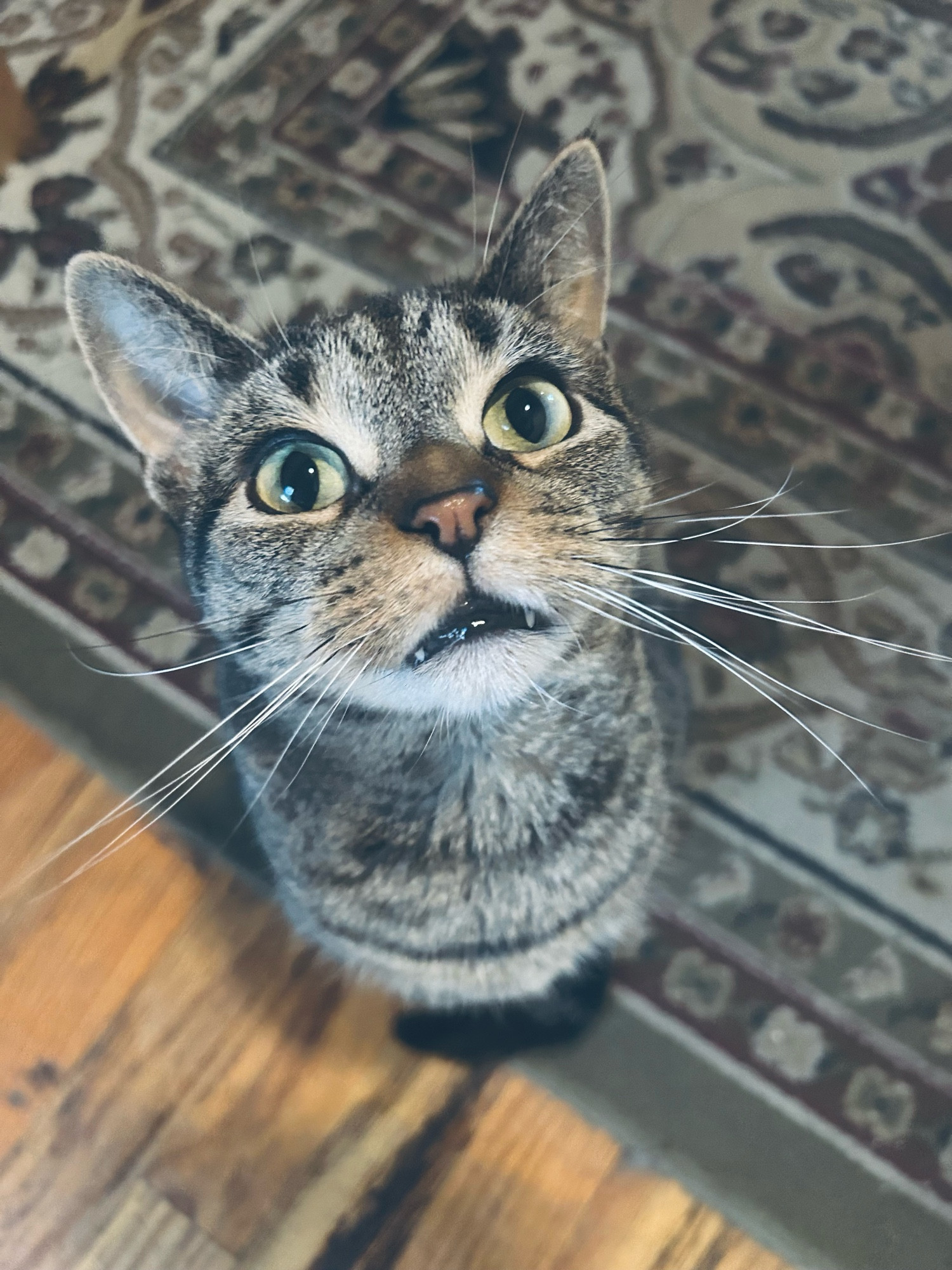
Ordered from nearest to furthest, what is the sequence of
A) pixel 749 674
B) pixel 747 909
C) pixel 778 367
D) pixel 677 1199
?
pixel 677 1199
pixel 747 909
pixel 749 674
pixel 778 367

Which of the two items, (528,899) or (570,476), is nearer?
(570,476)

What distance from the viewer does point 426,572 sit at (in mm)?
657

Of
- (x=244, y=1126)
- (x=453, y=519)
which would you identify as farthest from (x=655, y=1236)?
(x=453, y=519)

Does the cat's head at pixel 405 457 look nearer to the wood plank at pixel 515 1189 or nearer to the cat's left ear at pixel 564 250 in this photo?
the cat's left ear at pixel 564 250

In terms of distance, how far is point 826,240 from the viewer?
142cm

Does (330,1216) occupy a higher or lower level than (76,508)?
lower

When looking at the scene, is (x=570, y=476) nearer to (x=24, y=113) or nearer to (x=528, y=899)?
(x=528, y=899)

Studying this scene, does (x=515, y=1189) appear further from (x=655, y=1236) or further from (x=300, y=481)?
(x=300, y=481)

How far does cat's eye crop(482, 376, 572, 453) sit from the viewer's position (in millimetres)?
781

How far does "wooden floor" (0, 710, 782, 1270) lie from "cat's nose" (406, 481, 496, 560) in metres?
0.66

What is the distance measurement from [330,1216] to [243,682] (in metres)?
0.61

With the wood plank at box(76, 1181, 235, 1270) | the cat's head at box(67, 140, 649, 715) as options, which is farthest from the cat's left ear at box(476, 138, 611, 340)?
the wood plank at box(76, 1181, 235, 1270)

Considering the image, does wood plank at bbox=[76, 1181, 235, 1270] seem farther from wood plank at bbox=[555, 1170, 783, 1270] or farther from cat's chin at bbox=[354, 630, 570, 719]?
cat's chin at bbox=[354, 630, 570, 719]

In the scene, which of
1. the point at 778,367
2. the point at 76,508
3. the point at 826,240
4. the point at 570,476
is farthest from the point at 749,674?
the point at 76,508
